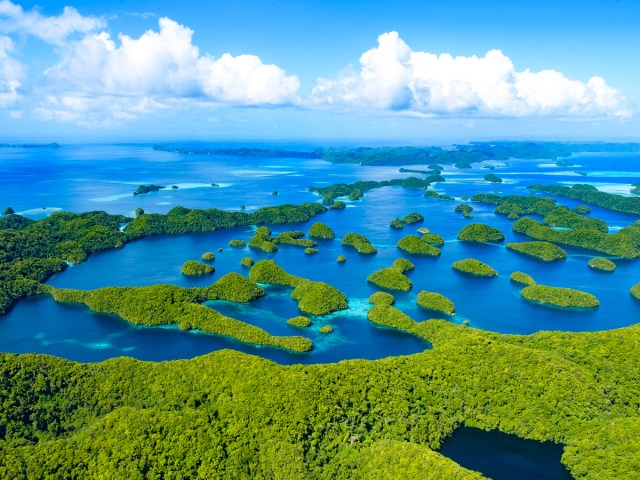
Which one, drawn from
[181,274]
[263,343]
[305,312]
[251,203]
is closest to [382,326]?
[305,312]

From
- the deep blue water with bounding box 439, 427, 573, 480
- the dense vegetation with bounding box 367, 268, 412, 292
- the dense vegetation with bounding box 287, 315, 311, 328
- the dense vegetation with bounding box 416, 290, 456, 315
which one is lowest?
the deep blue water with bounding box 439, 427, 573, 480

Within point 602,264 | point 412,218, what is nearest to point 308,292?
point 602,264

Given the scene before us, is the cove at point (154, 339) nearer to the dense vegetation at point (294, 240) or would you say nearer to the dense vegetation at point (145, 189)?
the dense vegetation at point (294, 240)

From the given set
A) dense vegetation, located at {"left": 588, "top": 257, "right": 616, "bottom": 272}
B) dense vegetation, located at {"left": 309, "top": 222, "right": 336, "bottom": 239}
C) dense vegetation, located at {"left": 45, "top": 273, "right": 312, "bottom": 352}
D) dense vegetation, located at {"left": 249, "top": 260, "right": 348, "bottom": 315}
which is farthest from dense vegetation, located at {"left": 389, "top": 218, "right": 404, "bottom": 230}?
dense vegetation, located at {"left": 45, "top": 273, "right": 312, "bottom": 352}

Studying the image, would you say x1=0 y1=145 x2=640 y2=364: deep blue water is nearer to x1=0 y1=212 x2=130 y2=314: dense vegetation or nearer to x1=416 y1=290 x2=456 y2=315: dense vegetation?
x1=416 y1=290 x2=456 y2=315: dense vegetation

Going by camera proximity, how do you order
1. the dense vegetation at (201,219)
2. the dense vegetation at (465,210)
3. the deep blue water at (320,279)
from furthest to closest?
the dense vegetation at (465,210)
the dense vegetation at (201,219)
the deep blue water at (320,279)

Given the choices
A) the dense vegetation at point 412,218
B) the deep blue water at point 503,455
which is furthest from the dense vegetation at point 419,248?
the deep blue water at point 503,455
